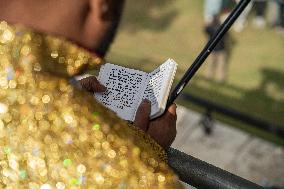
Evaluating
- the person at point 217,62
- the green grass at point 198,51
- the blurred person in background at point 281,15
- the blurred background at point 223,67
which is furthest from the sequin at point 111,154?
the blurred person in background at point 281,15

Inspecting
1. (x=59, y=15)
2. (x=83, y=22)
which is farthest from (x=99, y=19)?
(x=59, y=15)

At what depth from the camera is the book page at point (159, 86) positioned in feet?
4.09

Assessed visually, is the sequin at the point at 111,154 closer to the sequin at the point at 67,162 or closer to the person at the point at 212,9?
the sequin at the point at 67,162

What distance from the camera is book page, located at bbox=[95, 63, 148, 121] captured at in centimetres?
133

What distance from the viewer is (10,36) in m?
1.07

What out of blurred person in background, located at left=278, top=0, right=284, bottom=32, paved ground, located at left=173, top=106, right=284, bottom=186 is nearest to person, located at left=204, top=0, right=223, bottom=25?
blurred person in background, located at left=278, top=0, right=284, bottom=32

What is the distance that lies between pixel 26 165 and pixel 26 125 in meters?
0.08

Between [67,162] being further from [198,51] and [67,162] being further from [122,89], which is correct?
[198,51]

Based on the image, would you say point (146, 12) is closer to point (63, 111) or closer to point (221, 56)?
point (221, 56)

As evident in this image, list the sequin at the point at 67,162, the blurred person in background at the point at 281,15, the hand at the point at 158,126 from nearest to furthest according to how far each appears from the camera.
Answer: the sequin at the point at 67,162
the hand at the point at 158,126
the blurred person in background at the point at 281,15

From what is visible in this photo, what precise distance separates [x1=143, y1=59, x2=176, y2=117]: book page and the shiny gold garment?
20 cm

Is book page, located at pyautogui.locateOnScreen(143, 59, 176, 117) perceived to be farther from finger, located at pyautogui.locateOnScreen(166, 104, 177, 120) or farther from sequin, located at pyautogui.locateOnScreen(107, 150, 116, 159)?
sequin, located at pyautogui.locateOnScreen(107, 150, 116, 159)

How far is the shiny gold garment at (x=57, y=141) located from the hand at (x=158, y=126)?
125 mm

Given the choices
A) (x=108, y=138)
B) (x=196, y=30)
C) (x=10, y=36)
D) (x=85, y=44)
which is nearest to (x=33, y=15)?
(x=10, y=36)
